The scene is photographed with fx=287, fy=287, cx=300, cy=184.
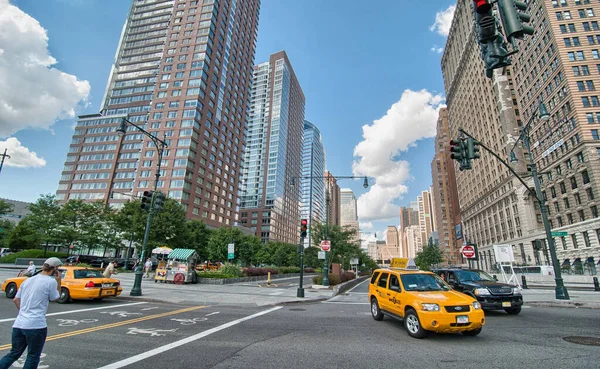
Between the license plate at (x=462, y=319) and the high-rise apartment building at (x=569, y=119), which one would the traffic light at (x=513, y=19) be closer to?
the license plate at (x=462, y=319)

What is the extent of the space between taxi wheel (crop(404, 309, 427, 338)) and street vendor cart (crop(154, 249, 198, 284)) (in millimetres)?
19090

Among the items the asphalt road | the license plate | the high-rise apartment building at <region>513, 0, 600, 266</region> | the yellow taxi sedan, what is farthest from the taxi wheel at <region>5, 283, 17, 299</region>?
the high-rise apartment building at <region>513, 0, 600, 266</region>

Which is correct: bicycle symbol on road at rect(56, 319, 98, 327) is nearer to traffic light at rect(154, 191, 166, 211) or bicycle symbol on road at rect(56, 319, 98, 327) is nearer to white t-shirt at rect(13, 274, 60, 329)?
white t-shirt at rect(13, 274, 60, 329)

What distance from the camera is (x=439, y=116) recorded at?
14350cm

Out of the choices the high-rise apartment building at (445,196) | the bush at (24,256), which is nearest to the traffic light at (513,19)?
the bush at (24,256)

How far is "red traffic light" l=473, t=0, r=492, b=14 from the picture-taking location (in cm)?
493

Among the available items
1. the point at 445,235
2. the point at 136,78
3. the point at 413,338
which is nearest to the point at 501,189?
the point at 445,235

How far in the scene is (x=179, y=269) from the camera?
888 inches

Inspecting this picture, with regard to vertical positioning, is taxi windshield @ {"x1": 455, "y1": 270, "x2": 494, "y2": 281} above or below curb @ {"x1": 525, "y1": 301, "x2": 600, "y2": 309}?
above

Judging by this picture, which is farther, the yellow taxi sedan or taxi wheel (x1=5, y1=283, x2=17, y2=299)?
taxi wheel (x1=5, y1=283, x2=17, y2=299)

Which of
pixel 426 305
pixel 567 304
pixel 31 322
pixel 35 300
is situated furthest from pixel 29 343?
pixel 567 304

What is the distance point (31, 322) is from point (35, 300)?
1.06ft

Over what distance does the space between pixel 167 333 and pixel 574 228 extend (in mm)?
60633

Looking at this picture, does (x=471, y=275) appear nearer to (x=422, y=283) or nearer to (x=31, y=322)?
(x=422, y=283)
